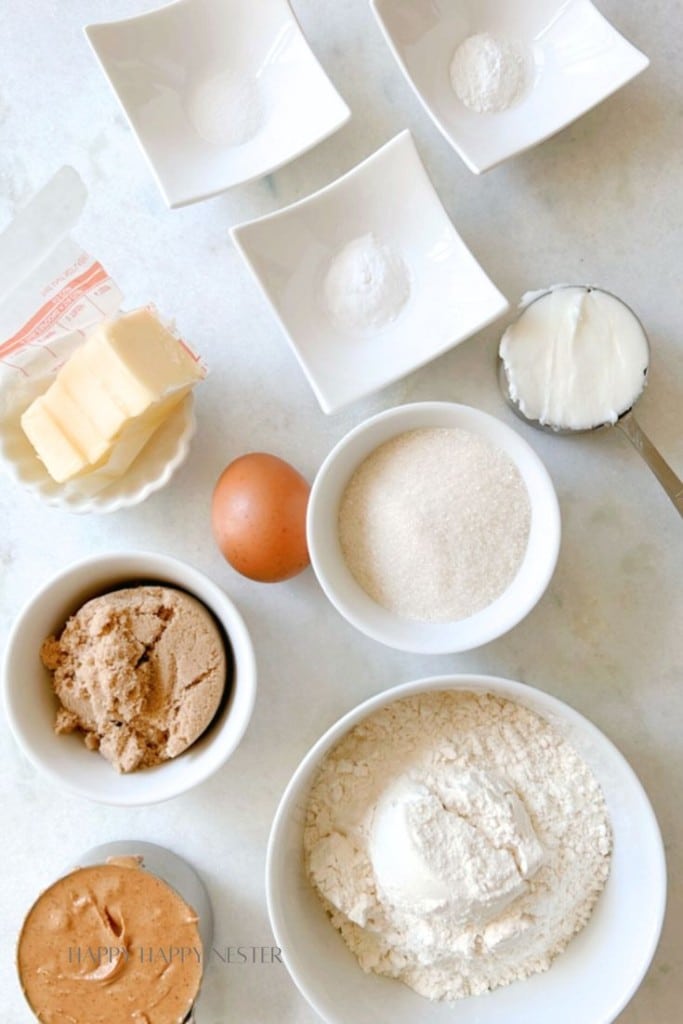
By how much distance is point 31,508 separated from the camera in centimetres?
154

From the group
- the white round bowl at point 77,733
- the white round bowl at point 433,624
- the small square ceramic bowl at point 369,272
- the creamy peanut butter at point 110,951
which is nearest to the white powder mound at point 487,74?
the small square ceramic bowl at point 369,272

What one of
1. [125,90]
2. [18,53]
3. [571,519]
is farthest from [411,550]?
[18,53]

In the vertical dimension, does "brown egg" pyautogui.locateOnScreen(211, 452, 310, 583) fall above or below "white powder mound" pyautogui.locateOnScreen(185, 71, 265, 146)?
below

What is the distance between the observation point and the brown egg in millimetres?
1367

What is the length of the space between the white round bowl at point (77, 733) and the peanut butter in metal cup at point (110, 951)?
0.37ft

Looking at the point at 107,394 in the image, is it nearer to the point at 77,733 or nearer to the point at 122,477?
the point at 122,477

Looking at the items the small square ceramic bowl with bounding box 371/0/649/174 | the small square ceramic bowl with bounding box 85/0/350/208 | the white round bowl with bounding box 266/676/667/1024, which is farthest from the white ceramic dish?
the small square ceramic bowl with bounding box 371/0/649/174

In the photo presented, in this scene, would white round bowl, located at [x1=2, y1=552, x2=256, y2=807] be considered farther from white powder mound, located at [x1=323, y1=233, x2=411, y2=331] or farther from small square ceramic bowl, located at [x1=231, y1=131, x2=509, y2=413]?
white powder mound, located at [x1=323, y1=233, x2=411, y2=331]

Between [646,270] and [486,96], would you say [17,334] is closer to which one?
[486,96]

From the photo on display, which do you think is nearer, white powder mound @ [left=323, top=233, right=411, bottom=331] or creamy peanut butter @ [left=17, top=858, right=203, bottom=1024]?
creamy peanut butter @ [left=17, top=858, right=203, bottom=1024]

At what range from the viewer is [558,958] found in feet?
4.48

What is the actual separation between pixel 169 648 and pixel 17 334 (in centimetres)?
51

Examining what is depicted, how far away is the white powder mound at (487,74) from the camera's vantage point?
1464mm

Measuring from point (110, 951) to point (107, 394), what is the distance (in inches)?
28.3
